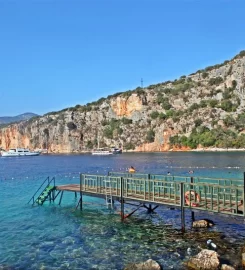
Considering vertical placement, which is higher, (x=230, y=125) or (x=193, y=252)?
(x=230, y=125)

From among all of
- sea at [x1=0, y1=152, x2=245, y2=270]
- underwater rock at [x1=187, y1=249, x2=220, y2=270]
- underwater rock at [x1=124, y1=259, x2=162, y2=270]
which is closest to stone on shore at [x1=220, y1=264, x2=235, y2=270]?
underwater rock at [x1=187, y1=249, x2=220, y2=270]

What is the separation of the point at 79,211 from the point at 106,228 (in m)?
7.10

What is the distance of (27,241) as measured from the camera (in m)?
22.3

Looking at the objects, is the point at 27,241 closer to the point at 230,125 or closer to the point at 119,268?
the point at 119,268

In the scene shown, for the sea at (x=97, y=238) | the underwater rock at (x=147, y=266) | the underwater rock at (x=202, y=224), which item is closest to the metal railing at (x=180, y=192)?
the sea at (x=97, y=238)

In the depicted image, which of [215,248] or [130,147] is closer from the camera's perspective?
[215,248]

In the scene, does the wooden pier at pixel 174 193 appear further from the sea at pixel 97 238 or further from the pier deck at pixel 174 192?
the sea at pixel 97 238

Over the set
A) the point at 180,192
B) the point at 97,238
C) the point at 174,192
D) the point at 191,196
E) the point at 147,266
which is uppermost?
the point at 180,192

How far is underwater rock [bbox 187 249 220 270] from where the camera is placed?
51.3 feet

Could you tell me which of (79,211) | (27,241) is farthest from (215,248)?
(79,211)

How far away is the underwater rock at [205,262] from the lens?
15.6 metres

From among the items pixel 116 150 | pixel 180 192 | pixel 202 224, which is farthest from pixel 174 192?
pixel 116 150

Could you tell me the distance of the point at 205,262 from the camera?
15836 millimetres

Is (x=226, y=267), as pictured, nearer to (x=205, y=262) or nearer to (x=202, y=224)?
(x=205, y=262)
